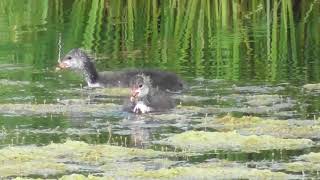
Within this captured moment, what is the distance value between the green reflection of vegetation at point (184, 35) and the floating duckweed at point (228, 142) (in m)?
4.46

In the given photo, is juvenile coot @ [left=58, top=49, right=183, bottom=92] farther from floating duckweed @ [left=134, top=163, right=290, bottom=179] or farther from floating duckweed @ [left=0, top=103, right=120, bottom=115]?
floating duckweed @ [left=134, top=163, right=290, bottom=179]

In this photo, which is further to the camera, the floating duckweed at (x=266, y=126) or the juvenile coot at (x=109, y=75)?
the juvenile coot at (x=109, y=75)

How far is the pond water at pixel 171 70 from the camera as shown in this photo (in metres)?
→ 11.8

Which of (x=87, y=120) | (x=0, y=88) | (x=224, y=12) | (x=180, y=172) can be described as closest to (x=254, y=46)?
(x=224, y=12)

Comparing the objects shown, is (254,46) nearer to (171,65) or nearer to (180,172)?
(171,65)

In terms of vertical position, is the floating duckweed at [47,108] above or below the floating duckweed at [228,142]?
above

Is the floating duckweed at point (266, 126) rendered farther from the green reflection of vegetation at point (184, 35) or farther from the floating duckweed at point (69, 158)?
the green reflection of vegetation at point (184, 35)

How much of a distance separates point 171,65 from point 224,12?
10.4ft

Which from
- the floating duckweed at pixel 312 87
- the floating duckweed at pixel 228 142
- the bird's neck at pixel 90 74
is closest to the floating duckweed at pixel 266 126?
the floating duckweed at pixel 228 142

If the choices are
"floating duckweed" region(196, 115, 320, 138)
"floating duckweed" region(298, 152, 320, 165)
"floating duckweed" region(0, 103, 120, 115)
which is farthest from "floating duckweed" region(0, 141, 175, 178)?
"floating duckweed" region(0, 103, 120, 115)

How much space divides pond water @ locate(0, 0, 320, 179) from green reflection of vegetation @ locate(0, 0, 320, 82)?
0.07ft

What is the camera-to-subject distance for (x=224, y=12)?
66.9ft

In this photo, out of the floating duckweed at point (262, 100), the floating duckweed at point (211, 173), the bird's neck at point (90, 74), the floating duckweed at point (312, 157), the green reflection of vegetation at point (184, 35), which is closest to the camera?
the floating duckweed at point (211, 173)

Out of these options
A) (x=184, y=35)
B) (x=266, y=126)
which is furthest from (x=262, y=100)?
(x=184, y=35)
